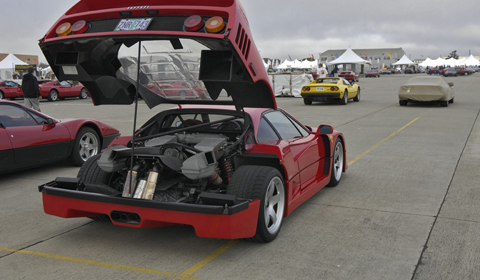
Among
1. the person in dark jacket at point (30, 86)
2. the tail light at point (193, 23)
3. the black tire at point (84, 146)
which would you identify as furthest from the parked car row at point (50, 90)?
the tail light at point (193, 23)

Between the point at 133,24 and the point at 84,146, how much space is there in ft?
15.2

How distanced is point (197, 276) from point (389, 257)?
5.25ft

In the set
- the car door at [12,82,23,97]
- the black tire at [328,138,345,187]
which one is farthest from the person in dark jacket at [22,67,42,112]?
the car door at [12,82,23,97]

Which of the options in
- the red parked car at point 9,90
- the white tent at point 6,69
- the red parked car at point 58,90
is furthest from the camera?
the white tent at point 6,69

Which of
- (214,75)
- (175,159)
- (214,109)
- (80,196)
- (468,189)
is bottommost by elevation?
(468,189)

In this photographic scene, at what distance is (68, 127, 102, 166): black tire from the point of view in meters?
7.61

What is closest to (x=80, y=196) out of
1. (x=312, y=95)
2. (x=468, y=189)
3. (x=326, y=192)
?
(x=326, y=192)

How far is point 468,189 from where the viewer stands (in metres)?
6.05

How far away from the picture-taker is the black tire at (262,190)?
4008mm

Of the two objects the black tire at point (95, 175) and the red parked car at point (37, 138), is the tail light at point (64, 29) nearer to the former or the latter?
the black tire at point (95, 175)

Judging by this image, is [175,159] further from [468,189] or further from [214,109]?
[468,189]

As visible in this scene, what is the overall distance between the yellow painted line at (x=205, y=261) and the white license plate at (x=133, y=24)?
1921 millimetres

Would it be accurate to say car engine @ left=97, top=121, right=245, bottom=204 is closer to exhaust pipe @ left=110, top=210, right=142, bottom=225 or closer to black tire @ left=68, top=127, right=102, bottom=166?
exhaust pipe @ left=110, top=210, right=142, bottom=225

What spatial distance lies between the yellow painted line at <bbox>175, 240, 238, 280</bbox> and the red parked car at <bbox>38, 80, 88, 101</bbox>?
25.1 m
